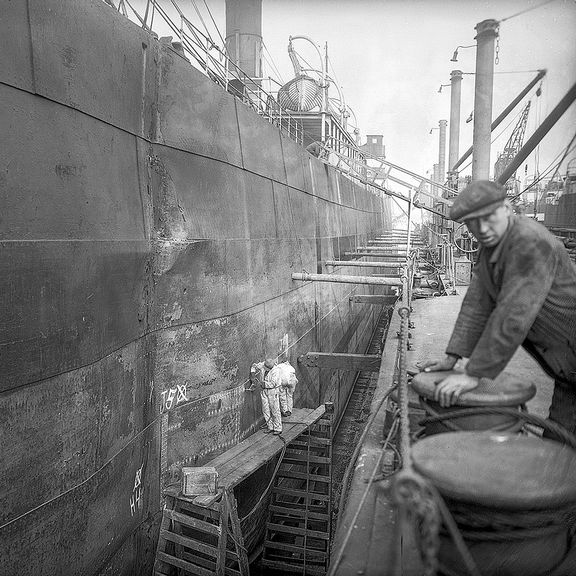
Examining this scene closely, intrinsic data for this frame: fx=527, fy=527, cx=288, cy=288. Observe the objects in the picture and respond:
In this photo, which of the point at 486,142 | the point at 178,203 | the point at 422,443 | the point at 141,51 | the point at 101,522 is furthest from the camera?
the point at 486,142

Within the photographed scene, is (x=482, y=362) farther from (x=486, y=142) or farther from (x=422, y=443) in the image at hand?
(x=486, y=142)

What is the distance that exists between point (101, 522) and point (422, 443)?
3.93m

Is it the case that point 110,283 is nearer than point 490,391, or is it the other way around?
point 490,391

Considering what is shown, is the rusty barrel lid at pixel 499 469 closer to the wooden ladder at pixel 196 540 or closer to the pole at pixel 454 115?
the wooden ladder at pixel 196 540

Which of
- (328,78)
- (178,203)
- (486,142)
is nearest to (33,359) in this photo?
(178,203)

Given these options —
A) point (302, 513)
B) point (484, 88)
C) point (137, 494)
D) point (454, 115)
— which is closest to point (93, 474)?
point (137, 494)

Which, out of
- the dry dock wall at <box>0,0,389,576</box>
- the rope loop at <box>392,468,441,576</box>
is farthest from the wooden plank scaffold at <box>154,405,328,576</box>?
the rope loop at <box>392,468,441,576</box>

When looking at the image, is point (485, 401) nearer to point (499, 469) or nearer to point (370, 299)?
point (499, 469)

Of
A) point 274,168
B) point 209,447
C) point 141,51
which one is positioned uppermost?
point 141,51

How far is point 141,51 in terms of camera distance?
6289 mm

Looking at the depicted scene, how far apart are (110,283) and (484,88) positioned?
16.4 metres

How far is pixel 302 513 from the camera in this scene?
8695 millimetres

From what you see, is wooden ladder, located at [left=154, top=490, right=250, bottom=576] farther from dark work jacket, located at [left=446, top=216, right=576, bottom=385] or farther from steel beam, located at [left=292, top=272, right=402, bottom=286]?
steel beam, located at [left=292, top=272, right=402, bottom=286]

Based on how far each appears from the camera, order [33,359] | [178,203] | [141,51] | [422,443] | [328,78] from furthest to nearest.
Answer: [328,78] < [178,203] < [141,51] < [33,359] < [422,443]
